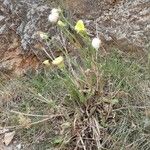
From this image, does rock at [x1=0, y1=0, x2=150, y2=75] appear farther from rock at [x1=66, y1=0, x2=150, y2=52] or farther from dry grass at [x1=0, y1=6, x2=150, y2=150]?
dry grass at [x1=0, y1=6, x2=150, y2=150]

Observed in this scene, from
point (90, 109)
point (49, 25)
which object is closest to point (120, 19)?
point (49, 25)

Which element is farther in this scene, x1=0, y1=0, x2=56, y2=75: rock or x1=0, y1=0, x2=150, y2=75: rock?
x1=0, y1=0, x2=56, y2=75: rock

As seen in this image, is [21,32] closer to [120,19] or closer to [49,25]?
[49,25]

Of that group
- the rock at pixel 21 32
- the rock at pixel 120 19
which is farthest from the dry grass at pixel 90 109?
the rock at pixel 21 32

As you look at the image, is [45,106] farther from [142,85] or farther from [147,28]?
[147,28]

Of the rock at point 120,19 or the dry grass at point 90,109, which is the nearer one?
the dry grass at point 90,109

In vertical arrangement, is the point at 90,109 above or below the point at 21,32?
below

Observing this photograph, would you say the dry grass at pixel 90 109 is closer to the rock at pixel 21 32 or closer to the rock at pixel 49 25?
the rock at pixel 49 25

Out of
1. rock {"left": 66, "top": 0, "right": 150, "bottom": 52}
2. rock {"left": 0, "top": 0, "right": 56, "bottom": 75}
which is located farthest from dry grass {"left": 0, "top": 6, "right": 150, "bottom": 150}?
rock {"left": 0, "top": 0, "right": 56, "bottom": 75}
